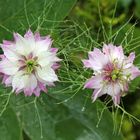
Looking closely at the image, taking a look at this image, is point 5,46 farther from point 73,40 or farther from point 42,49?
point 73,40

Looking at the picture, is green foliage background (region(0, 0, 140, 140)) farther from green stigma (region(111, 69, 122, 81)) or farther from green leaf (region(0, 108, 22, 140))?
green stigma (region(111, 69, 122, 81))

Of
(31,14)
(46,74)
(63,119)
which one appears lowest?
(63,119)

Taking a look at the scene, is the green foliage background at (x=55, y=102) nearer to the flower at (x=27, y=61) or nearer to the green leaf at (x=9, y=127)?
the green leaf at (x=9, y=127)

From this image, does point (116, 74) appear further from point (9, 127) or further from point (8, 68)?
point (9, 127)

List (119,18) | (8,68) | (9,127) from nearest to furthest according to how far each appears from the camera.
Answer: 1. (8,68)
2. (9,127)
3. (119,18)

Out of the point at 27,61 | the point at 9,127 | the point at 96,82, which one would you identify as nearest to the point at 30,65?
the point at 27,61

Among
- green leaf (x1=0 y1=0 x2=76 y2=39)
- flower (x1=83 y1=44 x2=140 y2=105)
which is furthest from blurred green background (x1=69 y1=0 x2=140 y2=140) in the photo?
flower (x1=83 y1=44 x2=140 y2=105)

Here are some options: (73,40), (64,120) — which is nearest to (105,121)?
(64,120)
